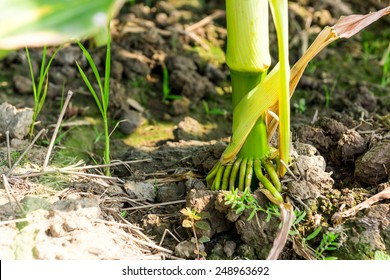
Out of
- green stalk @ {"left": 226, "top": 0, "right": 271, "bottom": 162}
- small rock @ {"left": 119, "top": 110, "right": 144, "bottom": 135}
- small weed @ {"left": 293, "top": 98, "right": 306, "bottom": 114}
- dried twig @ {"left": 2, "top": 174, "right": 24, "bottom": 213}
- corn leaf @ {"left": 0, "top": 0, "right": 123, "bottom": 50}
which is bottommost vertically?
small rock @ {"left": 119, "top": 110, "right": 144, "bottom": 135}

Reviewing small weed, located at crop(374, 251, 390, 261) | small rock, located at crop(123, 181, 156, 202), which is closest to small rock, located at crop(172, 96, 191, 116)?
small rock, located at crop(123, 181, 156, 202)

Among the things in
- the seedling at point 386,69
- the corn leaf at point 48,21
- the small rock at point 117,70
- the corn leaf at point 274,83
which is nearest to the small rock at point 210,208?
the corn leaf at point 274,83

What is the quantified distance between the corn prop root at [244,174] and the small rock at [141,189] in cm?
15

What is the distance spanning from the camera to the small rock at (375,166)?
62.5 inches

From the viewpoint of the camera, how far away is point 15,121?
5.93 ft

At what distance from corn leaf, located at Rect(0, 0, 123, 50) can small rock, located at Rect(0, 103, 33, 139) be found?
94 centimetres

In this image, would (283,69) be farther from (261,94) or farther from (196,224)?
(196,224)

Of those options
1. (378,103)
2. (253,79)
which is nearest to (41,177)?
(253,79)

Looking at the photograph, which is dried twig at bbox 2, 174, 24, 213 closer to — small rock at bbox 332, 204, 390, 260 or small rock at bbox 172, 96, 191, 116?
small rock at bbox 332, 204, 390, 260

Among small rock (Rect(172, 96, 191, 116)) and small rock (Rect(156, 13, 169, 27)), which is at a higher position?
small rock (Rect(156, 13, 169, 27))

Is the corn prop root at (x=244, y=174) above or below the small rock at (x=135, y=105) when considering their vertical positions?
above

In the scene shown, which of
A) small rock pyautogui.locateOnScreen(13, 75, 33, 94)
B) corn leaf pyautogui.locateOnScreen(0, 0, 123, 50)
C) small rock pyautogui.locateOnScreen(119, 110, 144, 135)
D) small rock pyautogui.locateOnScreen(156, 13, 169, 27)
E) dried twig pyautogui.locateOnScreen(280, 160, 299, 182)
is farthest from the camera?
small rock pyautogui.locateOnScreen(156, 13, 169, 27)

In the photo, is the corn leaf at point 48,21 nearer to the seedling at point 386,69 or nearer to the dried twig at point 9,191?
the dried twig at point 9,191

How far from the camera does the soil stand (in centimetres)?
144
